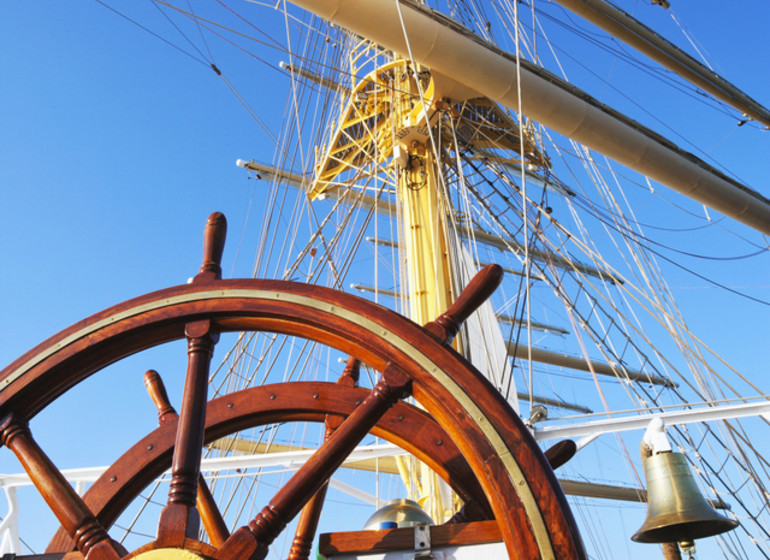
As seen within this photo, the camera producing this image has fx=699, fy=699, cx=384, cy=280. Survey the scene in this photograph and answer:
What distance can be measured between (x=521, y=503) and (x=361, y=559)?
42 cm

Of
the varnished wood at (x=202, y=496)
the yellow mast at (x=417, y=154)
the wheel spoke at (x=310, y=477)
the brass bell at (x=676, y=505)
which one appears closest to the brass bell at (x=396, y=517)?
the wheel spoke at (x=310, y=477)

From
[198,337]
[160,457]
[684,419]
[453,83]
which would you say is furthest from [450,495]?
[453,83]

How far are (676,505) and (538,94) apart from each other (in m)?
4.69

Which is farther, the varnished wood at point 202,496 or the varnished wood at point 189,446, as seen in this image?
the varnished wood at point 202,496

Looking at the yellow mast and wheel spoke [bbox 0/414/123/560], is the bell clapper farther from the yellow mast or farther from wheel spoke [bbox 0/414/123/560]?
the yellow mast

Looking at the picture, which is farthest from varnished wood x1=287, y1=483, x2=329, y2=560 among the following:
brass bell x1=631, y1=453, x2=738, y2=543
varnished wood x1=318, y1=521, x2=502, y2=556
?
brass bell x1=631, y1=453, x2=738, y2=543

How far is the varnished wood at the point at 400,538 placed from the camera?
144cm

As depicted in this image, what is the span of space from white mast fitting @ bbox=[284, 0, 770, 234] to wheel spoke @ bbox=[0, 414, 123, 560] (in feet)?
14.0

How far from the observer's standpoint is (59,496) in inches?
57.2

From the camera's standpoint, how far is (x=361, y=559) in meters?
1.48

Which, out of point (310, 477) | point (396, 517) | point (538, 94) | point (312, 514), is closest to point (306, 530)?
point (312, 514)

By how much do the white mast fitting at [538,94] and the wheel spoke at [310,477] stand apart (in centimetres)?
418

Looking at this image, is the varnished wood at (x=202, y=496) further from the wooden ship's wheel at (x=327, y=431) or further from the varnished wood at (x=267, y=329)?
the varnished wood at (x=267, y=329)

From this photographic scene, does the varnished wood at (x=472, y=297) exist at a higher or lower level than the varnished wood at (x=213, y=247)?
lower
